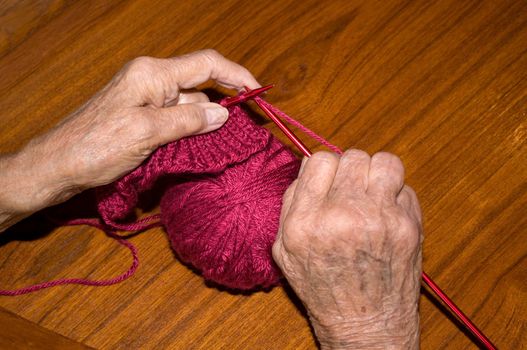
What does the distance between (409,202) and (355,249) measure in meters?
0.15

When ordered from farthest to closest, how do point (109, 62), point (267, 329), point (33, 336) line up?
1. point (109, 62)
2. point (267, 329)
3. point (33, 336)

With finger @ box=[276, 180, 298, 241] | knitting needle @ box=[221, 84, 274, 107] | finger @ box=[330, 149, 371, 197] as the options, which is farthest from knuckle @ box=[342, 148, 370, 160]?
knitting needle @ box=[221, 84, 274, 107]

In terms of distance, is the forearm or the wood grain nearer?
the wood grain

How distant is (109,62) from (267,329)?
759 millimetres

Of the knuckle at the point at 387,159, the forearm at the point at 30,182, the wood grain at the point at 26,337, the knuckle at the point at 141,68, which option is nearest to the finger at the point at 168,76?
the knuckle at the point at 141,68

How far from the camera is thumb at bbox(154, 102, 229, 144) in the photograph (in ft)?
3.50

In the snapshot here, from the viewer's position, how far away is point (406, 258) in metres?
1.00

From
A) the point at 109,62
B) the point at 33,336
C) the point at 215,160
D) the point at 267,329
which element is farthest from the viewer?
the point at 109,62

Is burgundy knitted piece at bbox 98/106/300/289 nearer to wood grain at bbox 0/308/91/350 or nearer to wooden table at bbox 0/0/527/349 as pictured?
wooden table at bbox 0/0/527/349

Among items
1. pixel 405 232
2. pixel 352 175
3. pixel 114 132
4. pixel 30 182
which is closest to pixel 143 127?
pixel 114 132

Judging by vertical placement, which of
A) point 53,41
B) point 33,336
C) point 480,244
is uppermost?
point 53,41

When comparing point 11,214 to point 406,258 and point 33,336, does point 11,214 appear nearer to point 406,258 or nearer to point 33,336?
point 33,336

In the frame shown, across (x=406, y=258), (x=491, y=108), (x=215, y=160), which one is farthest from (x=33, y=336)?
(x=491, y=108)

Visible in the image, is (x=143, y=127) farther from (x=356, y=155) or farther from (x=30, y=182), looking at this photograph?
(x=356, y=155)
